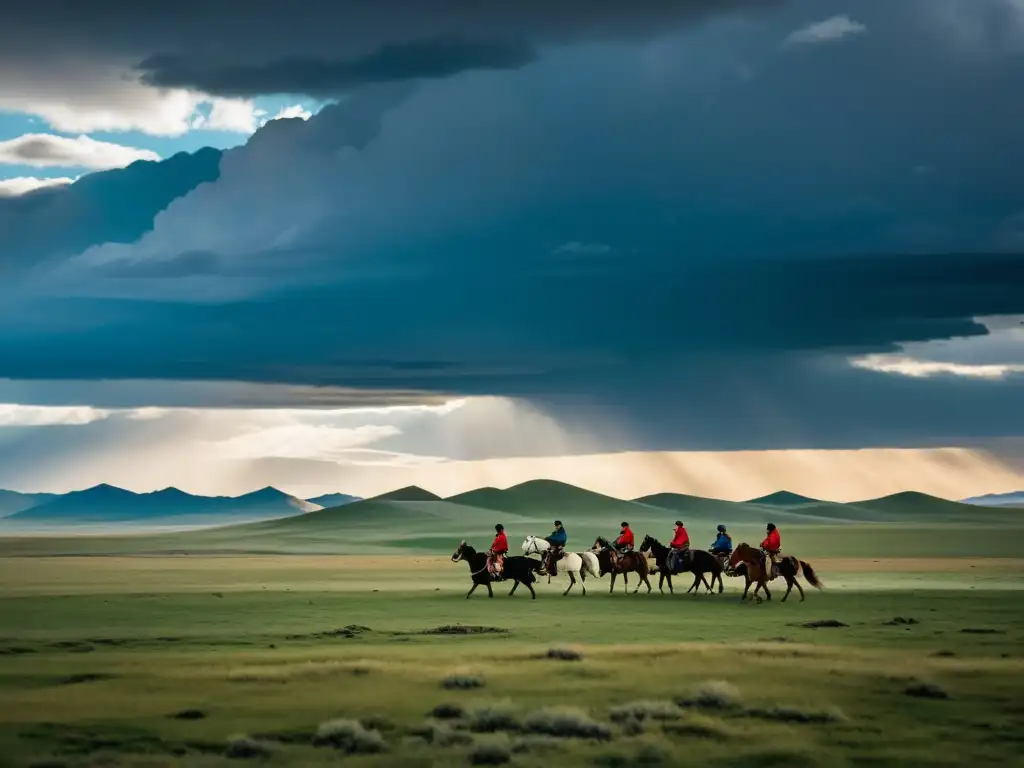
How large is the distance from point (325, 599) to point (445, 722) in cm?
3357

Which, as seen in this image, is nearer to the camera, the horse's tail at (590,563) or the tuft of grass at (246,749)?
the tuft of grass at (246,749)

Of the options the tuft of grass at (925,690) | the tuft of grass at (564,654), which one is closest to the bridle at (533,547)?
the tuft of grass at (564,654)

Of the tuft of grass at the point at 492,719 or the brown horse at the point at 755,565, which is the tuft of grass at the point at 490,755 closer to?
the tuft of grass at the point at 492,719

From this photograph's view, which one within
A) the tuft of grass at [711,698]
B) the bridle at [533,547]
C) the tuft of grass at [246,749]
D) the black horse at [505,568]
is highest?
the bridle at [533,547]

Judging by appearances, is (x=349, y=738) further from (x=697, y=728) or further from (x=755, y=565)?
(x=755, y=565)

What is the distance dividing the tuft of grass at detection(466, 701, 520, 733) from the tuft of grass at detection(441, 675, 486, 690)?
3.60 meters

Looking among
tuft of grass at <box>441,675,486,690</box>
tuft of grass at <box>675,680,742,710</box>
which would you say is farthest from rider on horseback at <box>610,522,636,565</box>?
tuft of grass at <box>675,680,742,710</box>

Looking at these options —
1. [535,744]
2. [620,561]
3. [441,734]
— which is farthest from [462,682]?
[620,561]

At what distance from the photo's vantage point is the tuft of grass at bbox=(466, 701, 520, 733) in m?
23.7

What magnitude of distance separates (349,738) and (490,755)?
255 cm

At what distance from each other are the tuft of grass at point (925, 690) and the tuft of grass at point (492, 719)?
7927 mm

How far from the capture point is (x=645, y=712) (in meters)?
24.7

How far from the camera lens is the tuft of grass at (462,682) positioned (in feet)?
92.9

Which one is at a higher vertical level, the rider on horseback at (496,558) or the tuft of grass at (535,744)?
the rider on horseback at (496,558)
